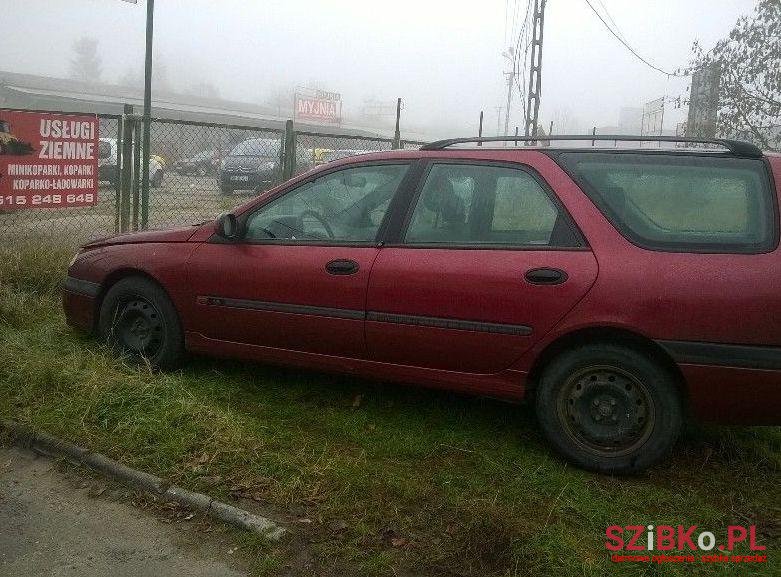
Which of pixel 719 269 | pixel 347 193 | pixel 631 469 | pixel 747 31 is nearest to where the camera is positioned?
pixel 719 269

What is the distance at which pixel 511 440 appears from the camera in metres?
3.81

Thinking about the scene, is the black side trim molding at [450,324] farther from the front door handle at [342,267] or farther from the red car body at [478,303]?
the front door handle at [342,267]

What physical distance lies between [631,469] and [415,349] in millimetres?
1208

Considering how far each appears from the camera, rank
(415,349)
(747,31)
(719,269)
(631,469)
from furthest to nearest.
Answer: (747,31) < (415,349) < (631,469) < (719,269)

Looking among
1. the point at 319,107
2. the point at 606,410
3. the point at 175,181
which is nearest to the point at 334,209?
the point at 606,410

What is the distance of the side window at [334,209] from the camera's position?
402cm

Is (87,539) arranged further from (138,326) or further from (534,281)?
(534,281)

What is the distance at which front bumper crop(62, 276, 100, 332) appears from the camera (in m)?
4.73

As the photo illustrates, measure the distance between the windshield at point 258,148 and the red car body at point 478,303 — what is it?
4676mm

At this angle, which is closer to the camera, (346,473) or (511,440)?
(346,473)

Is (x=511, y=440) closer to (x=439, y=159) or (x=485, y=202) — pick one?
(x=485, y=202)

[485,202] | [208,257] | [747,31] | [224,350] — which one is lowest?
[224,350]

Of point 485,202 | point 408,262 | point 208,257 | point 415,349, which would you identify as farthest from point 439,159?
point 208,257

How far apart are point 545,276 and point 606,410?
0.71 m
